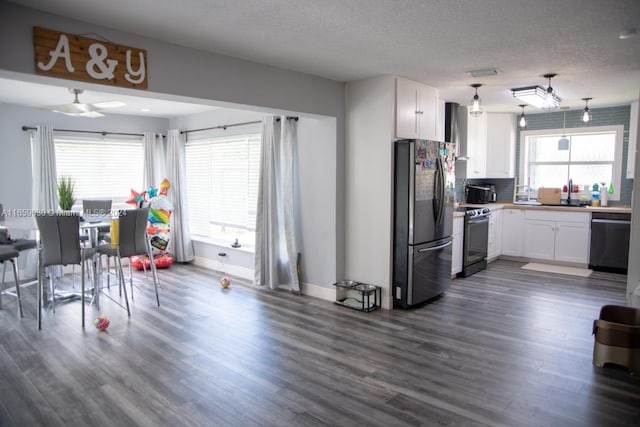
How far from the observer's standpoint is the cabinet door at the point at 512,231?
6.85 m

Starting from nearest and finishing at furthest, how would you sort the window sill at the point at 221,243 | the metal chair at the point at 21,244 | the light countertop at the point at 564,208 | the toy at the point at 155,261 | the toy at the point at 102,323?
1. the toy at the point at 102,323
2. the metal chair at the point at 21,244
3. the window sill at the point at 221,243
4. the light countertop at the point at 564,208
5. the toy at the point at 155,261

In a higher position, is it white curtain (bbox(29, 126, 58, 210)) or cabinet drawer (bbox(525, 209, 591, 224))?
white curtain (bbox(29, 126, 58, 210))

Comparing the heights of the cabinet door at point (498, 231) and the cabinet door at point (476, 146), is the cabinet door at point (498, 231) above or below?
below

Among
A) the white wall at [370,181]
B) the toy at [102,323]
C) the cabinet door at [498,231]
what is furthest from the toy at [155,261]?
the cabinet door at [498,231]

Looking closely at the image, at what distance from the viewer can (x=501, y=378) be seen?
3.00m

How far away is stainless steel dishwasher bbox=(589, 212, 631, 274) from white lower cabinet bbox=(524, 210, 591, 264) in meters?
0.09

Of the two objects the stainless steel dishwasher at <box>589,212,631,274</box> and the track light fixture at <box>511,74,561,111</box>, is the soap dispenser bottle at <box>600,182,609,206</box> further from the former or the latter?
the track light fixture at <box>511,74,561,111</box>

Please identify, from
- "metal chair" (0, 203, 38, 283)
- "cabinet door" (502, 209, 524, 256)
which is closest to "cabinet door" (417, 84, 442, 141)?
"cabinet door" (502, 209, 524, 256)

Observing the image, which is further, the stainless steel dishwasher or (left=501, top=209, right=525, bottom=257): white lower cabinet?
(left=501, top=209, right=525, bottom=257): white lower cabinet

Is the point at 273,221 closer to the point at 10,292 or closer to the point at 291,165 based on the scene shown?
the point at 291,165

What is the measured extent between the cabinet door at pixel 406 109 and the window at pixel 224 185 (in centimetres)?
211

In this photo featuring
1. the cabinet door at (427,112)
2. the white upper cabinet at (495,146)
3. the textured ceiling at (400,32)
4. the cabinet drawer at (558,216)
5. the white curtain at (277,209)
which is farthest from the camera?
the white upper cabinet at (495,146)

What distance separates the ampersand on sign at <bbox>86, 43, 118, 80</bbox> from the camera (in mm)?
2750

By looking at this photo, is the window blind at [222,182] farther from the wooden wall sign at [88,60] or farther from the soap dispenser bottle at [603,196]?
the soap dispenser bottle at [603,196]
